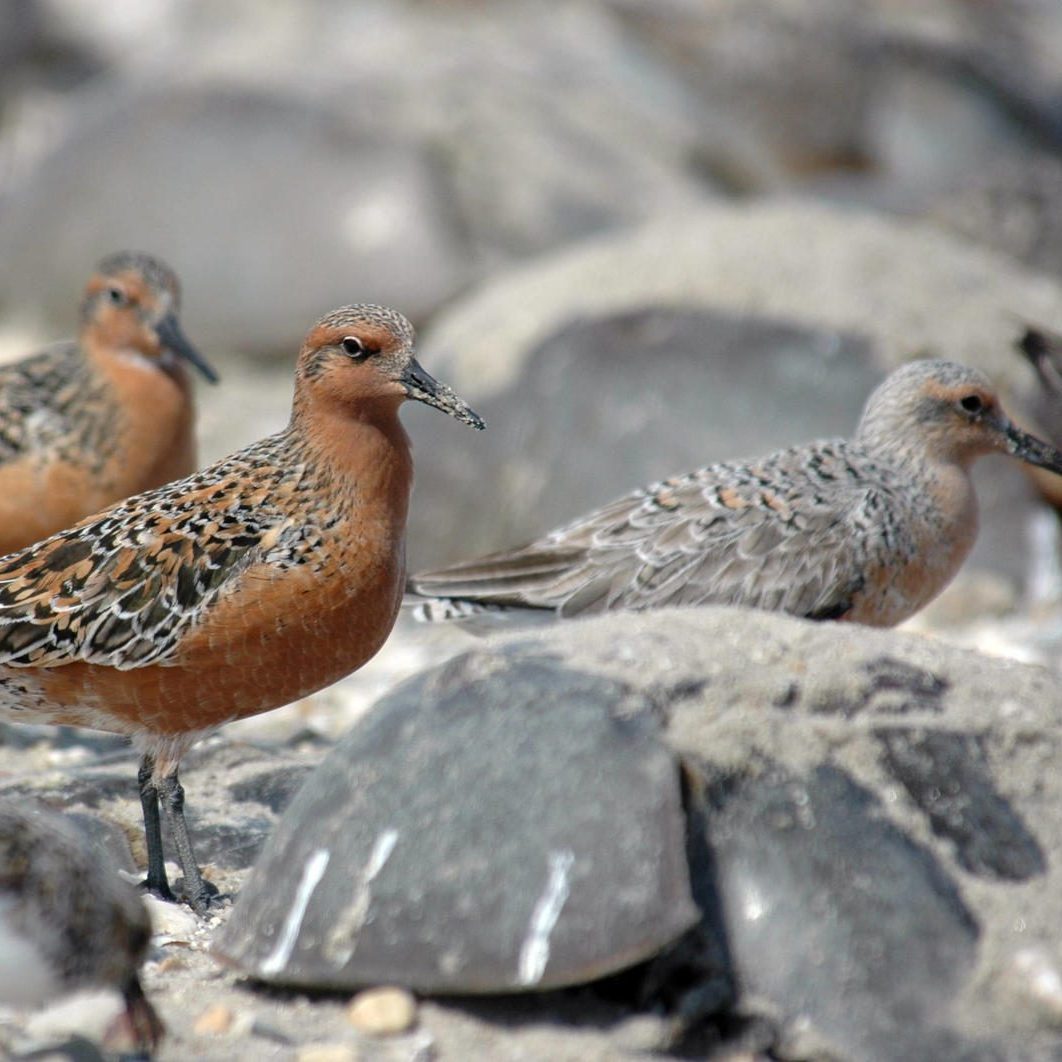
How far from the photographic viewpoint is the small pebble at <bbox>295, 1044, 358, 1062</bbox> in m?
4.36

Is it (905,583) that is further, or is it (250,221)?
(250,221)

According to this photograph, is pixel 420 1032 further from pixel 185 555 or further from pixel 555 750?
pixel 185 555

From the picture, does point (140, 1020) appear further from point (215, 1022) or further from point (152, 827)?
point (152, 827)

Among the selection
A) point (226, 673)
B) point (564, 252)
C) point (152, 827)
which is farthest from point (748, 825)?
point (564, 252)

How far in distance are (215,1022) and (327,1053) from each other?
401 millimetres

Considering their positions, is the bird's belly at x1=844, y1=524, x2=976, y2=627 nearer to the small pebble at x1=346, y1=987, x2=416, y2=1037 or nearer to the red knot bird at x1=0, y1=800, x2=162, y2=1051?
the small pebble at x1=346, y1=987, x2=416, y2=1037

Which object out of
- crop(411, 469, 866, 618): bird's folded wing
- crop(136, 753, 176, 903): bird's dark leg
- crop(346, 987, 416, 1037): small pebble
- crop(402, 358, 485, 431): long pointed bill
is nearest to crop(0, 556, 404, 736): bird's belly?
crop(136, 753, 176, 903): bird's dark leg

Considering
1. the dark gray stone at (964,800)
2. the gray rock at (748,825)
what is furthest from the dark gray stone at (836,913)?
the dark gray stone at (964,800)

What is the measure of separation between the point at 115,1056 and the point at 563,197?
37.1ft

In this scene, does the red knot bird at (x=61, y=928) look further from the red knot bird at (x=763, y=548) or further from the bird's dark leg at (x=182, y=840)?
the red knot bird at (x=763, y=548)

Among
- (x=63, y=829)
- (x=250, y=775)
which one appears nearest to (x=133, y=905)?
(x=63, y=829)

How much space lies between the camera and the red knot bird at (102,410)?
26.6 feet

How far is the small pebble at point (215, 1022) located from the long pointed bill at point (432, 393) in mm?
2312

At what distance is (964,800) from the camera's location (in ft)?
16.1
